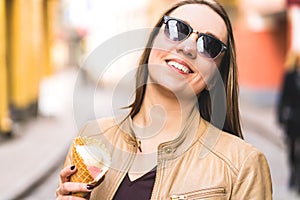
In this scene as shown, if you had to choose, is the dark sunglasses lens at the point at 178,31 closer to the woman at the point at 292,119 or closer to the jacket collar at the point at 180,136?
the jacket collar at the point at 180,136

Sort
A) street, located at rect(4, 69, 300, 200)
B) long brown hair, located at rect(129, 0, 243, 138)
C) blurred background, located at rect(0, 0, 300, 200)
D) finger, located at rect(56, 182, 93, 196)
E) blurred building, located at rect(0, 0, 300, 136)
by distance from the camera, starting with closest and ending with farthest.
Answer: finger, located at rect(56, 182, 93, 196), long brown hair, located at rect(129, 0, 243, 138), street, located at rect(4, 69, 300, 200), blurred background, located at rect(0, 0, 300, 200), blurred building, located at rect(0, 0, 300, 136)

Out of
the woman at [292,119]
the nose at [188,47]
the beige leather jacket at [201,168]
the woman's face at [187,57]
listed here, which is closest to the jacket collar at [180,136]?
the beige leather jacket at [201,168]

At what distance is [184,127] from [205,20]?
36 cm

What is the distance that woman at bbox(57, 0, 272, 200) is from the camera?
2281 mm

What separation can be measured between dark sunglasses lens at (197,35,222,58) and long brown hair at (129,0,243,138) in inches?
3.6

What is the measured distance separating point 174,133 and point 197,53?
27 centimetres

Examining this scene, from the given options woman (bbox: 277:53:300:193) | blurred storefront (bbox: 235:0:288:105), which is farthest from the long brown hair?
blurred storefront (bbox: 235:0:288:105)

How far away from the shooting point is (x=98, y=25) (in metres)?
46.7

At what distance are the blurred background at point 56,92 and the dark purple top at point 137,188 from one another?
10.3 inches

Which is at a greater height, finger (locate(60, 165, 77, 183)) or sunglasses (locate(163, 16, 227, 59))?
sunglasses (locate(163, 16, 227, 59))

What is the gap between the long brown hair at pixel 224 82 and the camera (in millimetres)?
2471

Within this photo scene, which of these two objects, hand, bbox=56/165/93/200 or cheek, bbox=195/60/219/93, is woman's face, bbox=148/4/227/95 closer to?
cheek, bbox=195/60/219/93

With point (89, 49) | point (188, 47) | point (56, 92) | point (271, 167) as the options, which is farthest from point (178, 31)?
point (56, 92)

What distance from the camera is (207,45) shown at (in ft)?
7.80
